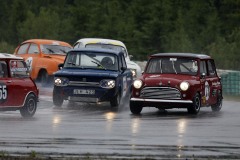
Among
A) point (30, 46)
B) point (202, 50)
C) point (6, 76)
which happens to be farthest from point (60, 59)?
point (202, 50)

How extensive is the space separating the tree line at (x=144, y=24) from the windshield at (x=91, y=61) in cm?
3364

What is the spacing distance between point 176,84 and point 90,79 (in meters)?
2.82

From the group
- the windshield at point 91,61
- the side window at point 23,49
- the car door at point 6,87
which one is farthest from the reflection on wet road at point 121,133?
the side window at point 23,49

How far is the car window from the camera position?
21.6 m

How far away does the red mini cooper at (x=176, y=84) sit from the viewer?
898 inches

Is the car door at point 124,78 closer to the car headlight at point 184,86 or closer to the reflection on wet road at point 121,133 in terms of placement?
the reflection on wet road at point 121,133

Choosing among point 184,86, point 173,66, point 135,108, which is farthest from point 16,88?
point 173,66

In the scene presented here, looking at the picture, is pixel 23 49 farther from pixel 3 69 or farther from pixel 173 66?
pixel 3 69

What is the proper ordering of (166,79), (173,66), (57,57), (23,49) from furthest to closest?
(23,49)
(57,57)
(173,66)
(166,79)

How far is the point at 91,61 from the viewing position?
2589cm

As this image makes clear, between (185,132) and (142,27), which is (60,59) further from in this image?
(142,27)

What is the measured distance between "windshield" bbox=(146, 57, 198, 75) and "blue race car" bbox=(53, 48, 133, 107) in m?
1.25

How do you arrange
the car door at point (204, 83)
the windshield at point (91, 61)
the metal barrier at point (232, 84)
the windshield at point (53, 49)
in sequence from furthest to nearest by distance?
1. the metal barrier at point (232, 84)
2. the windshield at point (53, 49)
3. the windshield at point (91, 61)
4. the car door at point (204, 83)

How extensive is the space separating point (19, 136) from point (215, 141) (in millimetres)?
3318
